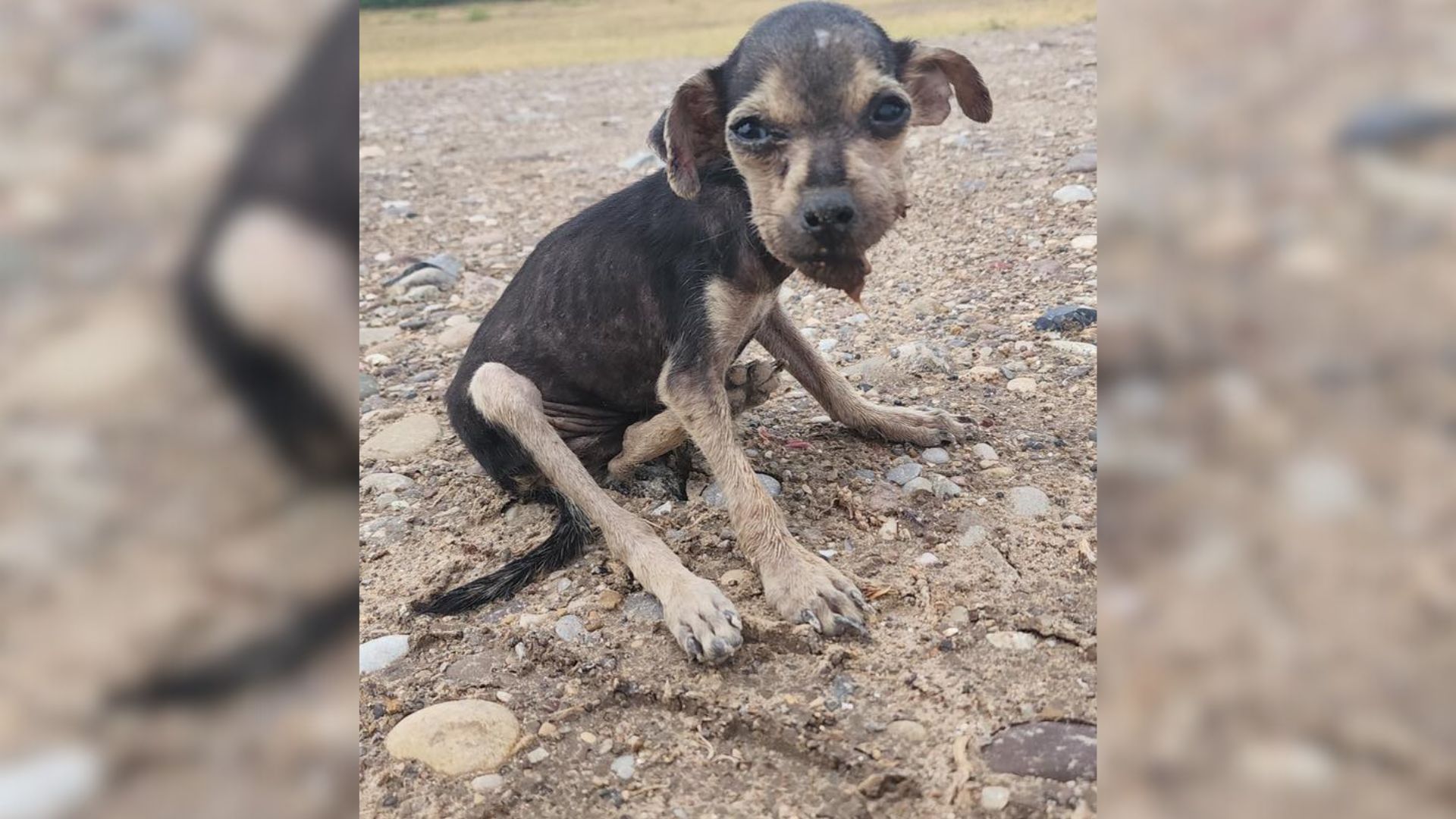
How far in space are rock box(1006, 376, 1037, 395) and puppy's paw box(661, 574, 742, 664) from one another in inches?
41.6

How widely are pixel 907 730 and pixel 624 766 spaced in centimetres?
39

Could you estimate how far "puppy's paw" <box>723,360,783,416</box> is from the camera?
2236 millimetres

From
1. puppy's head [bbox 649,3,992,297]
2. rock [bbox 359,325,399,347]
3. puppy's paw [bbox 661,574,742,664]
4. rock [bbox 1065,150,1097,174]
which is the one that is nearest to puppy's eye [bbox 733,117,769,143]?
puppy's head [bbox 649,3,992,297]

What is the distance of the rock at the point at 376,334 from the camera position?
3199 mm

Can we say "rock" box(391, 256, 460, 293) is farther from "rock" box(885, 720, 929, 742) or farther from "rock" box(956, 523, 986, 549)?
"rock" box(885, 720, 929, 742)

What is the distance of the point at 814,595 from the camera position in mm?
1672

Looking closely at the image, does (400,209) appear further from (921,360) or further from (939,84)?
(939,84)

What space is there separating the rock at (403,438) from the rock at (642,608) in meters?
0.92

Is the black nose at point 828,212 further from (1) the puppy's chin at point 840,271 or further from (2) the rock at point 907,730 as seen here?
(2) the rock at point 907,730
